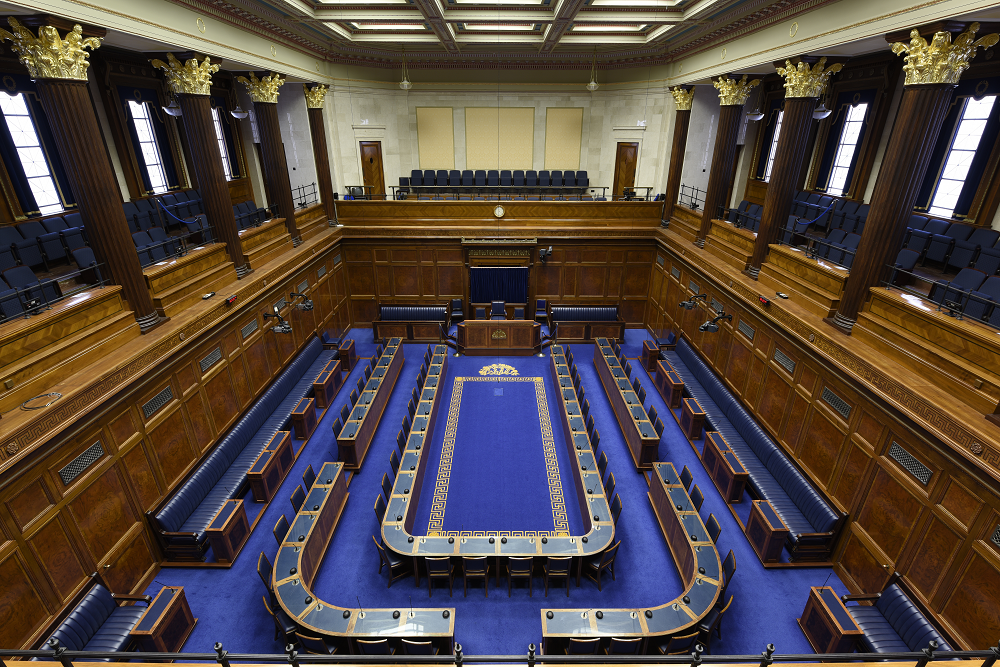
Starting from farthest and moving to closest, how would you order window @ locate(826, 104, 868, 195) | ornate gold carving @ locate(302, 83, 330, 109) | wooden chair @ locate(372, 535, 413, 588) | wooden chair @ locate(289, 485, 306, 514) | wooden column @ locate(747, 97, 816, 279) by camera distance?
1. ornate gold carving @ locate(302, 83, 330, 109)
2. window @ locate(826, 104, 868, 195)
3. wooden column @ locate(747, 97, 816, 279)
4. wooden chair @ locate(289, 485, 306, 514)
5. wooden chair @ locate(372, 535, 413, 588)

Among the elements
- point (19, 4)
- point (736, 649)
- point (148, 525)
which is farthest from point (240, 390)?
point (736, 649)

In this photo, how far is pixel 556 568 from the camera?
699cm

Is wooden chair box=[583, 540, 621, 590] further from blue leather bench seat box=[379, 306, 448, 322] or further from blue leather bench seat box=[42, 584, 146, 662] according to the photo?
blue leather bench seat box=[379, 306, 448, 322]

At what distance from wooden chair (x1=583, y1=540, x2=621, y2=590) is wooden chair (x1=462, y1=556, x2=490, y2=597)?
147 cm

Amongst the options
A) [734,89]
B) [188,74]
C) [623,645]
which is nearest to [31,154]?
[188,74]

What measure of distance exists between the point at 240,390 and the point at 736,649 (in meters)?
9.56

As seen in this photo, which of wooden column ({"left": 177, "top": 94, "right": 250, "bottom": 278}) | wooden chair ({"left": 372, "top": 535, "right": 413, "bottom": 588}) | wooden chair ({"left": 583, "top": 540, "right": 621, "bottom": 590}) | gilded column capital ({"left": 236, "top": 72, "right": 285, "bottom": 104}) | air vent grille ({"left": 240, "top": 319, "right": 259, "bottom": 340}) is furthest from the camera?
gilded column capital ({"left": 236, "top": 72, "right": 285, "bottom": 104})

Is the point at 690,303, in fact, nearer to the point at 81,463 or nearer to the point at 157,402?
the point at 157,402

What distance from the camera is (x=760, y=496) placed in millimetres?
8406

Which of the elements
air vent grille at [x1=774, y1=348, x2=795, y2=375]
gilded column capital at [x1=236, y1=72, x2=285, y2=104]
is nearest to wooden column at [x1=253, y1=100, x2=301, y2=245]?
gilded column capital at [x1=236, y1=72, x2=285, y2=104]

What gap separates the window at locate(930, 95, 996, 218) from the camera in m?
9.16

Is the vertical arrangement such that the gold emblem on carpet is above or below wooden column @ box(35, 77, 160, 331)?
below

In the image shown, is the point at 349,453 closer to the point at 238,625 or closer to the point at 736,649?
the point at 238,625

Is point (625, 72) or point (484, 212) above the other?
point (625, 72)
